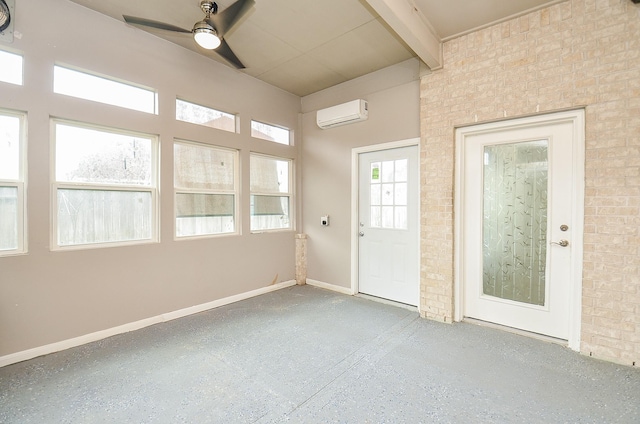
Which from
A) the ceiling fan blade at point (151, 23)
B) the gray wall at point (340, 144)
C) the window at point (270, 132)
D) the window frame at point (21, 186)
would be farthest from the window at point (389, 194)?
the window frame at point (21, 186)

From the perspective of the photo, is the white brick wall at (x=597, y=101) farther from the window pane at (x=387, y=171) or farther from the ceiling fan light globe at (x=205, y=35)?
the ceiling fan light globe at (x=205, y=35)

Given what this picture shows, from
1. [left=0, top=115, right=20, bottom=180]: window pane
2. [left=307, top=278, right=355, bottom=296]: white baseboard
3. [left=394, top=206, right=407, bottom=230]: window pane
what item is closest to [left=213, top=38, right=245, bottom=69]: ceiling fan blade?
[left=0, top=115, right=20, bottom=180]: window pane

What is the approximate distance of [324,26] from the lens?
9.71ft

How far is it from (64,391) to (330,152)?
378 centimetres

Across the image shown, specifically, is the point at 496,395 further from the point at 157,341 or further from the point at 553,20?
the point at 553,20

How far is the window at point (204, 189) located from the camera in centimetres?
341

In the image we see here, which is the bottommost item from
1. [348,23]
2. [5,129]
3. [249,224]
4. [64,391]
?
[64,391]

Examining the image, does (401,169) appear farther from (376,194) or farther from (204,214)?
(204,214)

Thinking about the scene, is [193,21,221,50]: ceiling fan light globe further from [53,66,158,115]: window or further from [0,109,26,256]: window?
[0,109,26,256]: window

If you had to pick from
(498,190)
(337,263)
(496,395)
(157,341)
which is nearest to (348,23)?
(498,190)

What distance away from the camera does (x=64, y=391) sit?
2.01 meters

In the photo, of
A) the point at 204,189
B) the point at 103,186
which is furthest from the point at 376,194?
the point at 103,186

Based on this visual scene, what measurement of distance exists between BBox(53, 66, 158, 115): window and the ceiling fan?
0.73 metres

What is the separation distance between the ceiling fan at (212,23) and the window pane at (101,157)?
1.12 meters
